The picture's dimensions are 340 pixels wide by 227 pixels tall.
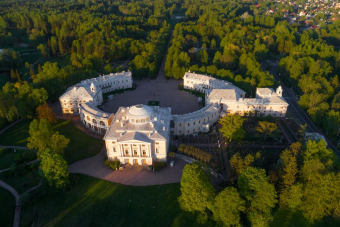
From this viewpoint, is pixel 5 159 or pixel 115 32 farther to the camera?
pixel 115 32

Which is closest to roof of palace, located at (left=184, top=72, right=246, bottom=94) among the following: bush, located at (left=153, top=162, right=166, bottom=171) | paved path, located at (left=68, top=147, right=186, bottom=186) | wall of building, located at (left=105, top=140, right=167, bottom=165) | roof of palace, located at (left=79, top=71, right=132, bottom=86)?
roof of palace, located at (left=79, top=71, right=132, bottom=86)

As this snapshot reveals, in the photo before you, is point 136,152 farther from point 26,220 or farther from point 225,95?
point 225,95

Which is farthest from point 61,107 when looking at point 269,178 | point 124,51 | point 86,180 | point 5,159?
point 269,178

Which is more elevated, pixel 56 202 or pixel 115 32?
pixel 115 32

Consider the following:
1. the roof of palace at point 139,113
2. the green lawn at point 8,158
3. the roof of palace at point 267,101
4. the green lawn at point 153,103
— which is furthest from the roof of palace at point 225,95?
the green lawn at point 8,158

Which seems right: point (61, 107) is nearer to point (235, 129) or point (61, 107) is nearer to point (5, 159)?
point (5, 159)

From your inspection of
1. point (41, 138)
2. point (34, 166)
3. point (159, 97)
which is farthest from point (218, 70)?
point (34, 166)

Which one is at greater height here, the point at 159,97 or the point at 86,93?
the point at 86,93
